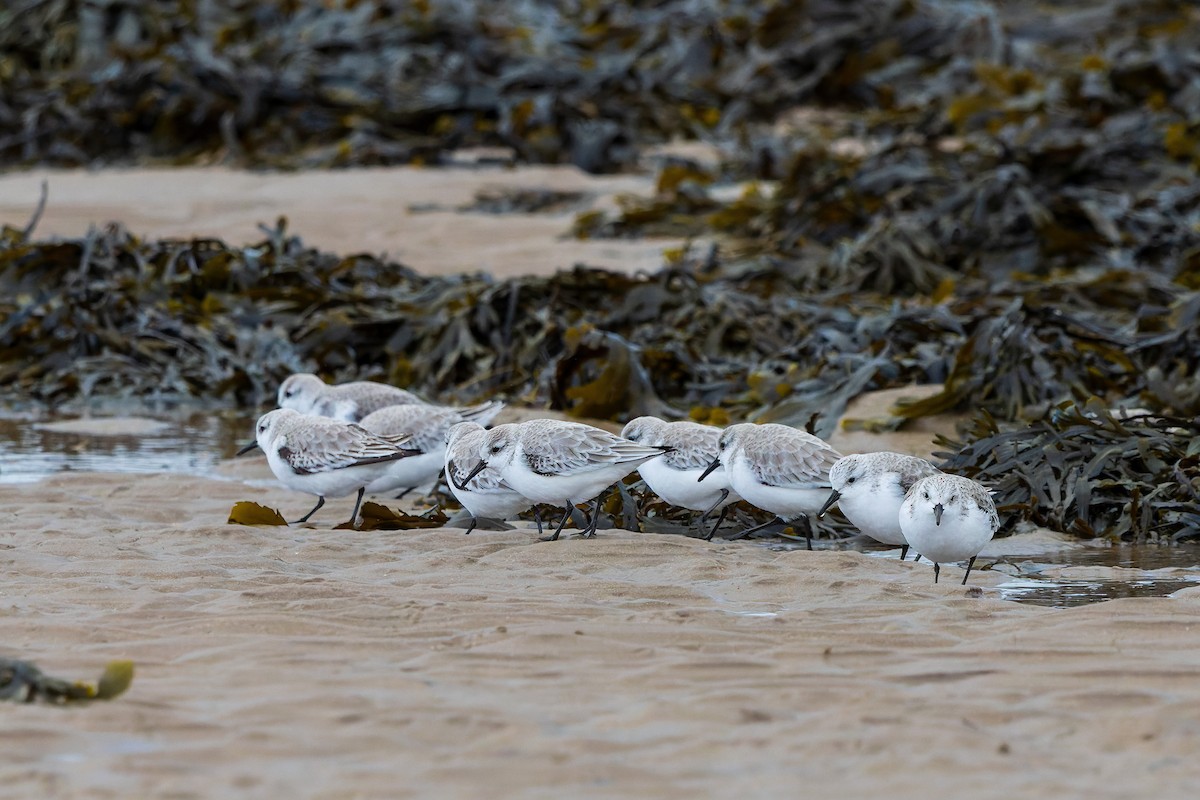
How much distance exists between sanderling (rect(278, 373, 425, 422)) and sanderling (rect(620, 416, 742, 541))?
5.56 feet

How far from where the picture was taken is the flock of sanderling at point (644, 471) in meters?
4.54

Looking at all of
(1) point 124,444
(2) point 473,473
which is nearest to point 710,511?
(2) point 473,473

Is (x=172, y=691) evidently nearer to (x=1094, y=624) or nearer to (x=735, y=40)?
(x=1094, y=624)

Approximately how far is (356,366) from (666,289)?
1.92 m

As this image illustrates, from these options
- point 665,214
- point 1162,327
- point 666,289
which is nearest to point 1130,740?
point 1162,327

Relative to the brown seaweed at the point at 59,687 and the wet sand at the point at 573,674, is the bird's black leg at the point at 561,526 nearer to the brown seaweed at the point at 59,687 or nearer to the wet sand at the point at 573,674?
the wet sand at the point at 573,674

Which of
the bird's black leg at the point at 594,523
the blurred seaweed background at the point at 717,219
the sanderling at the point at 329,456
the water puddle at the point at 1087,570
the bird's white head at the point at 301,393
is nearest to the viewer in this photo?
the water puddle at the point at 1087,570

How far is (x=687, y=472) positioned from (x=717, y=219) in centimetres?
679

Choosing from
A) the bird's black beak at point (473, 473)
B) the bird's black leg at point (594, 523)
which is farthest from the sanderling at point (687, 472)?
the bird's black beak at point (473, 473)

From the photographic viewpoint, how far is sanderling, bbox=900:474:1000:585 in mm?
4418

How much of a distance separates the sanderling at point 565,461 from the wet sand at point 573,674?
192 millimetres

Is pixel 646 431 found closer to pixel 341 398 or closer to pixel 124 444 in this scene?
pixel 341 398

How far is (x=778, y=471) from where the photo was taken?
5039 millimetres

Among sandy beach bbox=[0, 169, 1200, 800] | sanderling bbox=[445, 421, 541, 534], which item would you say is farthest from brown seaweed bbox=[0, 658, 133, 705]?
sanderling bbox=[445, 421, 541, 534]
